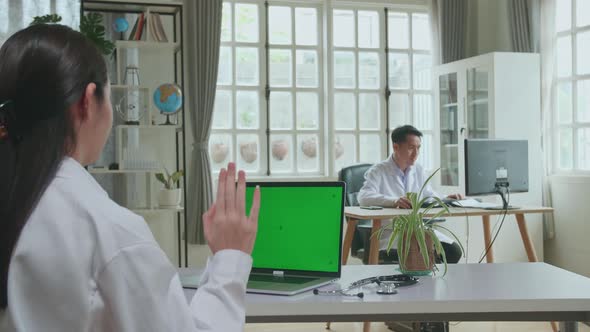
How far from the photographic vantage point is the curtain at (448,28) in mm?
6102

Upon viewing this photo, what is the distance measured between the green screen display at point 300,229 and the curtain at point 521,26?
415 centimetres

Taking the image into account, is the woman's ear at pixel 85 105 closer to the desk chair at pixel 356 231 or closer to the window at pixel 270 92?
the desk chair at pixel 356 231

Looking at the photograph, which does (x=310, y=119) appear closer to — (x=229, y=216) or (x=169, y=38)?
(x=169, y=38)

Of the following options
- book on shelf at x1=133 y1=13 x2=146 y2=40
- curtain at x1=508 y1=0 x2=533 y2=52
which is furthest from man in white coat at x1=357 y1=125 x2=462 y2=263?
book on shelf at x1=133 y1=13 x2=146 y2=40

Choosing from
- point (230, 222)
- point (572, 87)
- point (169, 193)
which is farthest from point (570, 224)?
point (230, 222)

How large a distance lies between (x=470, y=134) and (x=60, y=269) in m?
5.24

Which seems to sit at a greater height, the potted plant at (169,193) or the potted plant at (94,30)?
the potted plant at (94,30)

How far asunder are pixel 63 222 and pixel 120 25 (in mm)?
4504

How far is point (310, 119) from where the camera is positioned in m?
6.03

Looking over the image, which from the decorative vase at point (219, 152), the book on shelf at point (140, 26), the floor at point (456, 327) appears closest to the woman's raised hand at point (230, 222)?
the floor at point (456, 327)

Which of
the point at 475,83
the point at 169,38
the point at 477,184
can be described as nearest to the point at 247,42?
the point at 169,38

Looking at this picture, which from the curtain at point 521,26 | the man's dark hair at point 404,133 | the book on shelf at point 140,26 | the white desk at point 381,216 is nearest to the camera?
the white desk at point 381,216

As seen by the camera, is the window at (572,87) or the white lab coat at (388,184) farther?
the window at (572,87)

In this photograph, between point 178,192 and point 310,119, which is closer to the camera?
point 178,192
